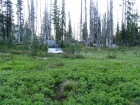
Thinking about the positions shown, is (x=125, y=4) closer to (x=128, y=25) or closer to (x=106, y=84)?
(x=128, y=25)

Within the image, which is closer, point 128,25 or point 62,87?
point 62,87

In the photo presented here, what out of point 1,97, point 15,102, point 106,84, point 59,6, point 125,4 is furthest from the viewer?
point 59,6

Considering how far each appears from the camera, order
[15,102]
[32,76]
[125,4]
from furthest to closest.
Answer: [125,4] < [32,76] < [15,102]

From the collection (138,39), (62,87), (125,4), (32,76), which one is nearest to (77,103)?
(62,87)

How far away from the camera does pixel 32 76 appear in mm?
9828

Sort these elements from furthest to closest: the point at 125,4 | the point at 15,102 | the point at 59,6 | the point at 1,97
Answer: the point at 59,6
the point at 125,4
the point at 1,97
the point at 15,102

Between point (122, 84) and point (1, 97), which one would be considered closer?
point (1, 97)

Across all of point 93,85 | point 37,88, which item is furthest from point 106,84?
point 37,88

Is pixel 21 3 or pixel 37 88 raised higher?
pixel 21 3

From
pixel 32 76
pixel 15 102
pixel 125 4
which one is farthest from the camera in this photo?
pixel 125 4

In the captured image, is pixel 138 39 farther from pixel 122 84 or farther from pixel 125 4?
pixel 122 84

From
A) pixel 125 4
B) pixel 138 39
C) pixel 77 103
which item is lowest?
pixel 77 103

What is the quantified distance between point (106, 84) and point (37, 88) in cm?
289

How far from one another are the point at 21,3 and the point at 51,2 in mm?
7351
